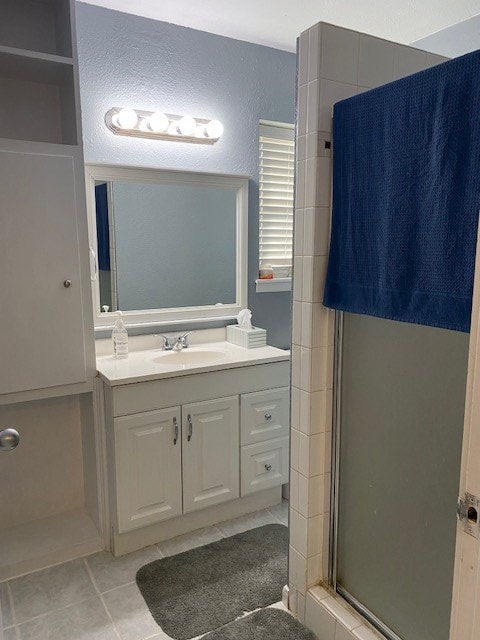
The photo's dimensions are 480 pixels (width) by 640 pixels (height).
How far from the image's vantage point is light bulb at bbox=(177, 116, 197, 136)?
251 cm

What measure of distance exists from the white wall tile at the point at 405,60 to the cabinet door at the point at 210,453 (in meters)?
1.51

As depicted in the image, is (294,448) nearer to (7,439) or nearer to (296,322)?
(296,322)

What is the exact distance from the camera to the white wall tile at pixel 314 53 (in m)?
1.46

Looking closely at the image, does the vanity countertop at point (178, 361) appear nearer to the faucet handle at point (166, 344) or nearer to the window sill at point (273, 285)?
the faucet handle at point (166, 344)

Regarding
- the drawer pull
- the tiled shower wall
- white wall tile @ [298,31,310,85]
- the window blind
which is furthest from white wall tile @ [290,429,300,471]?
the window blind

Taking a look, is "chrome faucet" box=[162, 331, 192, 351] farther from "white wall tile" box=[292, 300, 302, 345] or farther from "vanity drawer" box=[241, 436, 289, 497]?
"white wall tile" box=[292, 300, 302, 345]

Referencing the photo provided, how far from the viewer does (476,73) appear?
1.08 meters

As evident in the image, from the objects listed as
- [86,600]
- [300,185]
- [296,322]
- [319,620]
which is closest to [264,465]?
[319,620]

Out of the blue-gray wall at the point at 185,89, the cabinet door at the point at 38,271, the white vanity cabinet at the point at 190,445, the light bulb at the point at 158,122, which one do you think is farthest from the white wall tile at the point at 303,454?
the light bulb at the point at 158,122

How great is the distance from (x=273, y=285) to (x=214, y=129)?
0.95 meters

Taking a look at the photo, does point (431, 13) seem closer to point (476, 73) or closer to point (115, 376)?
point (476, 73)

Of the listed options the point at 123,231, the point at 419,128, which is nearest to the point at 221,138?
the point at 123,231

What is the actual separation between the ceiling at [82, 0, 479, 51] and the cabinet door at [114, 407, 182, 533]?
185 cm

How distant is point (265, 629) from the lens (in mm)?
1767
